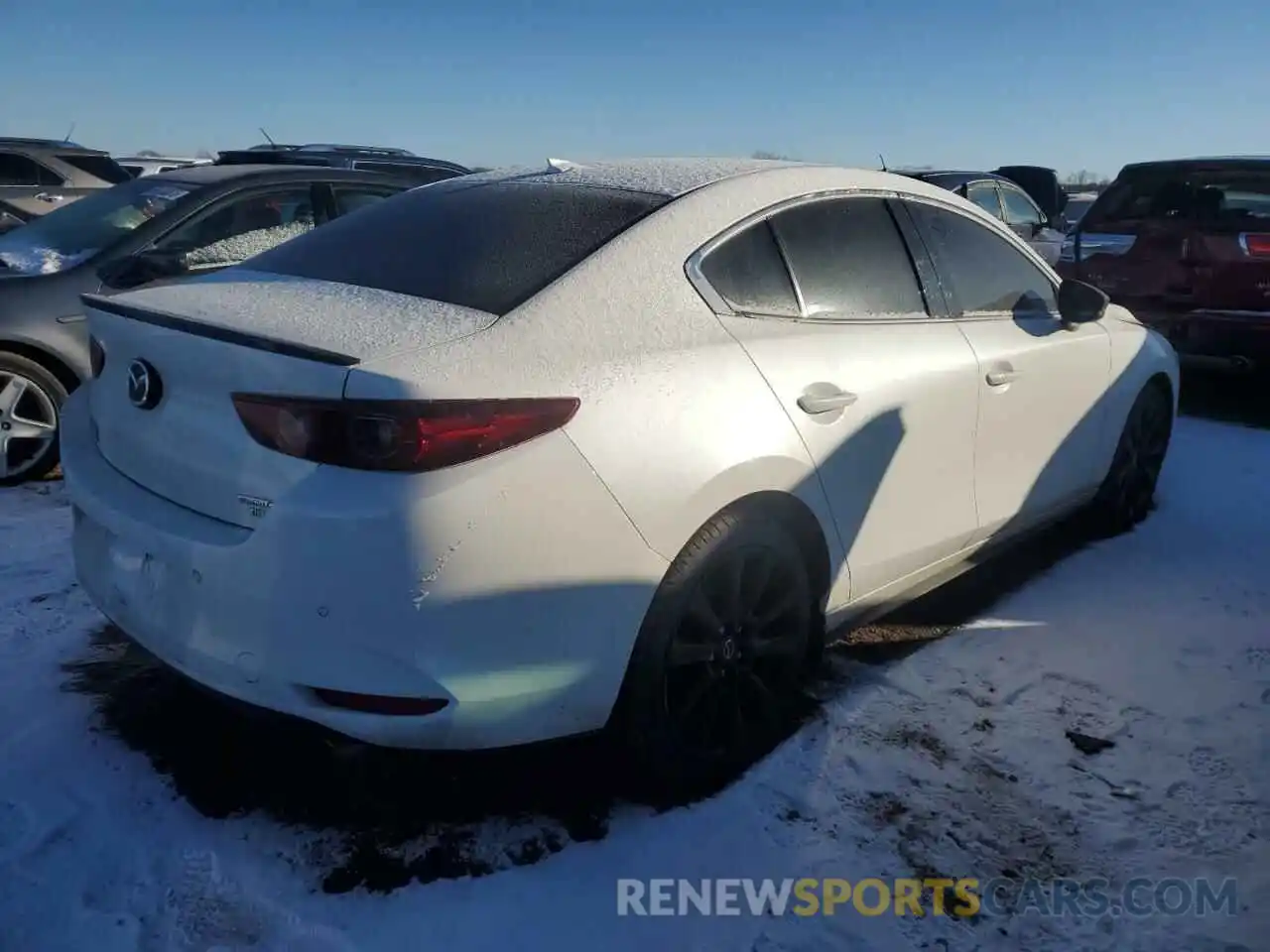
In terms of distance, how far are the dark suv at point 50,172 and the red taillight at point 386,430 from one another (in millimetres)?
9524

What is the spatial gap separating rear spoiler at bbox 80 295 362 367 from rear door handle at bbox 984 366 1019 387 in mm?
2192

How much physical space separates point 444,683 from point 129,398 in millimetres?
1061

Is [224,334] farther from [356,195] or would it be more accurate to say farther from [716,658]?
[356,195]

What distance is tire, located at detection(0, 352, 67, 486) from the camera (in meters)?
4.79

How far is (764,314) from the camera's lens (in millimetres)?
2783

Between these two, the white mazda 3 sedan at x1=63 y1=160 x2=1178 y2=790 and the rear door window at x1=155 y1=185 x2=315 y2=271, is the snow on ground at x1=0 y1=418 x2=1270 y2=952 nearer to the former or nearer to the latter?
the white mazda 3 sedan at x1=63 y1=160 x2=1178 y2=790

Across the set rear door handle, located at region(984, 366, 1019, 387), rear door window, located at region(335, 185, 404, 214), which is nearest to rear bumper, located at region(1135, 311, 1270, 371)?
rear door handle, located at region(984, 366, 1019, 387)

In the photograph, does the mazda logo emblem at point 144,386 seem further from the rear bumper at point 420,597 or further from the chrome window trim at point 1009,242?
the chrome window trim at point 1009,242

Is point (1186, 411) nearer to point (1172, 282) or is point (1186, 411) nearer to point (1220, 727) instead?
point (1172, 282)

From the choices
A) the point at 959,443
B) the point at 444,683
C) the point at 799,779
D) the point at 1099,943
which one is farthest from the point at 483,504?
the point at 959,443

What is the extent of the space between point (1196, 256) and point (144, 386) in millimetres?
6684

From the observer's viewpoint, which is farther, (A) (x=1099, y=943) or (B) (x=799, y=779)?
(B) (x=799, y=779)

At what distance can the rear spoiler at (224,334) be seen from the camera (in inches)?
82.4

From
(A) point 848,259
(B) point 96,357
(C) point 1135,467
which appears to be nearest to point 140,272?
(B) point 96,357
